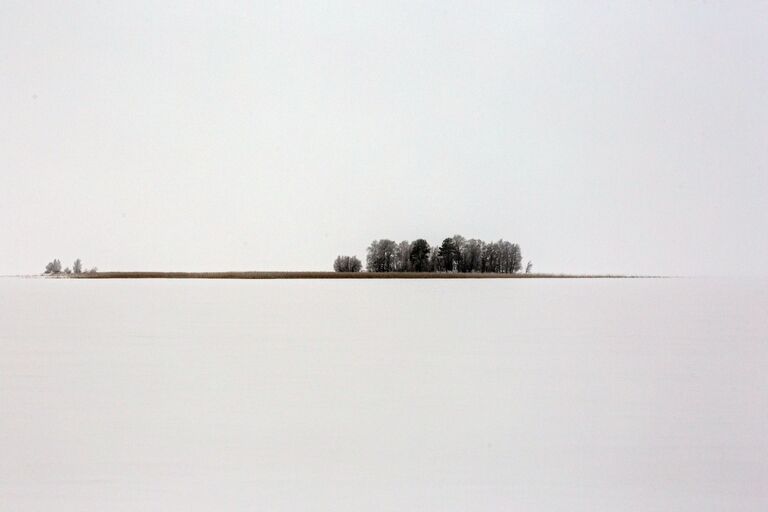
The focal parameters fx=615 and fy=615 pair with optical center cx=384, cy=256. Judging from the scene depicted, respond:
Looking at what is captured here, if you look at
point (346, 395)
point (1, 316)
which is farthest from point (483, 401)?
point (1, 316)

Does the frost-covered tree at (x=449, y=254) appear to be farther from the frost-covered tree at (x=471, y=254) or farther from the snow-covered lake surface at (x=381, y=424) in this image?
the snow-covered lake surface at (x=381, y=424)

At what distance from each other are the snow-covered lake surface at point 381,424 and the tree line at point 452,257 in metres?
55.6

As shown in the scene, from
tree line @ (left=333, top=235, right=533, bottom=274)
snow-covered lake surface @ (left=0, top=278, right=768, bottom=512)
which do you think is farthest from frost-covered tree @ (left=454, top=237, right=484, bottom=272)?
snow-covered lake surface @ (left=0, top=278, right=768, bottom=512)

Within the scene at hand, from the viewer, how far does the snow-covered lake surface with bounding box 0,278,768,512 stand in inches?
296

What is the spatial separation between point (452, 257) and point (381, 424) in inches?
2601

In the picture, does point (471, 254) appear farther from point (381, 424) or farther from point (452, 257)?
point (381, 424)

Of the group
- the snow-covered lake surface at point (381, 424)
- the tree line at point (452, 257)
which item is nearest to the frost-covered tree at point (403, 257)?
the tree line at point (452, 257)

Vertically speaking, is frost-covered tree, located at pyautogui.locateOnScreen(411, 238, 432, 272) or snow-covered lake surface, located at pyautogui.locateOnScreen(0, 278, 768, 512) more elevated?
frost-covered tree, located at pyautogui.locateOnScreen(411, 238, 432, 272)

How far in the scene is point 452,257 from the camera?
7512 cm

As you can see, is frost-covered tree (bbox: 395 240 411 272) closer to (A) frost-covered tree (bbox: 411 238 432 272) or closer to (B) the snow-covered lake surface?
(A) frost-covered tree (bbox: 411 238 432 272)

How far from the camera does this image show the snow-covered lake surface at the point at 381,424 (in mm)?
7512

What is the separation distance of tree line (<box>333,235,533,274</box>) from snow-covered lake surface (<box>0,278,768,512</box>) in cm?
5563

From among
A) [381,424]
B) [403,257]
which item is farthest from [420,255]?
[381,424]

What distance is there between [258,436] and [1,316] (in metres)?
24.7
